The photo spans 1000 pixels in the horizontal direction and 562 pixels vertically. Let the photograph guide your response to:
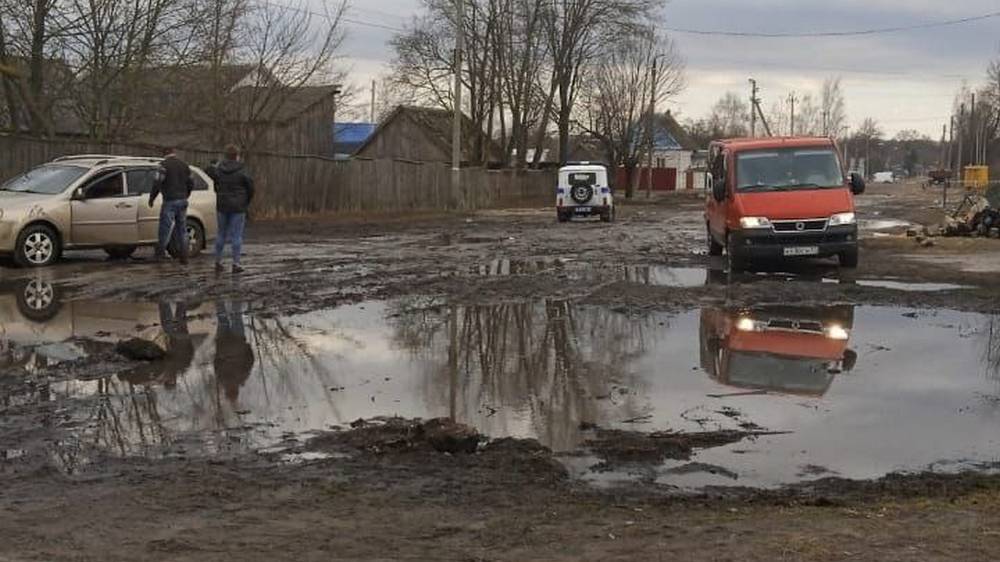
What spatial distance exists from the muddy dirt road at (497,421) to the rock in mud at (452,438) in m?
0.02

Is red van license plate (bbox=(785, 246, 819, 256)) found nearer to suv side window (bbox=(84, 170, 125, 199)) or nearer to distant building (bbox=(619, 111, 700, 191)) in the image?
suv side window (bbox=(84, 170, 125, 199))

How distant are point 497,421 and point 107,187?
1186 cm

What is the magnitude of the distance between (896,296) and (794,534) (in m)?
9.59

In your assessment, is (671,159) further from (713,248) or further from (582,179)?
(713,248)

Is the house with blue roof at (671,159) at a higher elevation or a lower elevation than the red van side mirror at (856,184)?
higher

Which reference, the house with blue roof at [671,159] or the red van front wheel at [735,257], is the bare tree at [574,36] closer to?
the house with blue roof at [671,159]

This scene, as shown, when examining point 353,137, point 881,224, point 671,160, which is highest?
point 353,137

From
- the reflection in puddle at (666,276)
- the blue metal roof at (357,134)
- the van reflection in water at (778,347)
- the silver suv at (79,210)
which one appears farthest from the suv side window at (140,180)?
the blue metal roof at (357,134)

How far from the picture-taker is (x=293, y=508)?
509 cm

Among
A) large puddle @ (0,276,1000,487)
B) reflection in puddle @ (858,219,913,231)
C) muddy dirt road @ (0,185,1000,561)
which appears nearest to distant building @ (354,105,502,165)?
reflection in puddle @ (858,219,913,231)

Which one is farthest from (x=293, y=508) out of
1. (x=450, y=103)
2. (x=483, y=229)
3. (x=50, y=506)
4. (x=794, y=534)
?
(x=450, y=103)

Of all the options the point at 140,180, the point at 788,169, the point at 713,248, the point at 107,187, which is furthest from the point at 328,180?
the point at 788,169

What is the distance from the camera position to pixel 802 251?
53.4ft

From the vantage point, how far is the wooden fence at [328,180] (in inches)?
913
